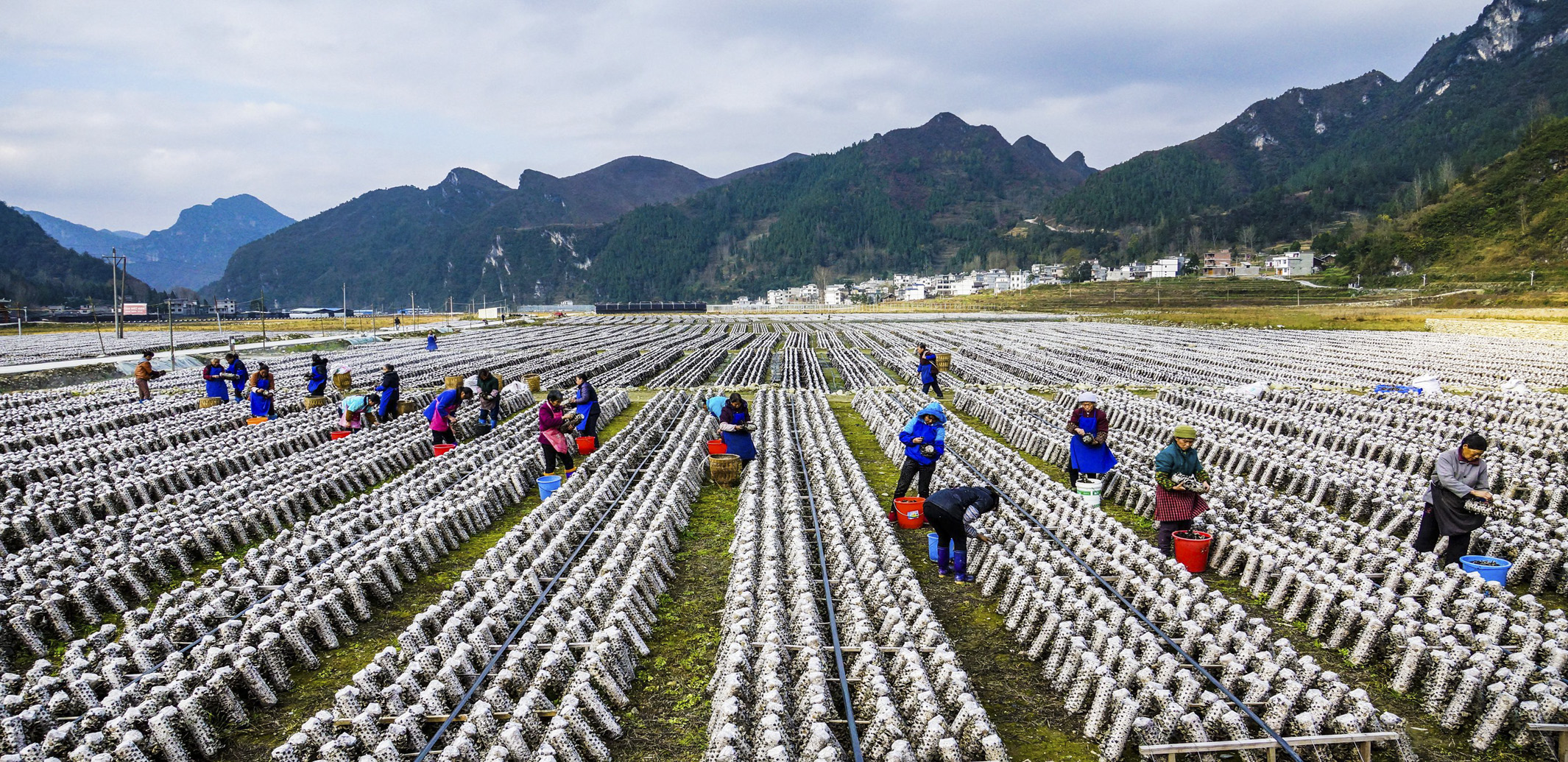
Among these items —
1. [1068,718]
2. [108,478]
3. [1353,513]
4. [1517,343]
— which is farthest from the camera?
[1517,343]

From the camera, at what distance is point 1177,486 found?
9328 mm

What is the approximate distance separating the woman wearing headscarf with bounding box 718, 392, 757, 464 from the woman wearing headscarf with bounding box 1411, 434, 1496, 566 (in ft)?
30.3

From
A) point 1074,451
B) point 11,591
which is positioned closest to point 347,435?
point 11,591

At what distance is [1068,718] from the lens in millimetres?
6605

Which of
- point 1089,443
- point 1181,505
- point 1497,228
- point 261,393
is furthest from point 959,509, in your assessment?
point 1497,228

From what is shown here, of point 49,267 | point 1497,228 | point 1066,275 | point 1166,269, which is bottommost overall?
point 1066,275

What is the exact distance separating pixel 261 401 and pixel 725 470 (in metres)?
12.1

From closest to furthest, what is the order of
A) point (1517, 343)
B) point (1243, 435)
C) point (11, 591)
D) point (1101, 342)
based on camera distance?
point (11, 591), point (1243, 435), point (1517, 343), point (1101, 342)

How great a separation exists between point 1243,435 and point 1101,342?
A: 3150 centimetres

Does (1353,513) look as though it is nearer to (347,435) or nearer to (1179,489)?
(1179,489)

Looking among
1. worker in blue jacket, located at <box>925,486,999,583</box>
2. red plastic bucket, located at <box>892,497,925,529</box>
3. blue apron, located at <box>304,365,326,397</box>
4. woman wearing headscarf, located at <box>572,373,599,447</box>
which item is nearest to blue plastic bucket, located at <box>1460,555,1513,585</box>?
worker in blue jacket, located at <box>925,486,999,583</box>

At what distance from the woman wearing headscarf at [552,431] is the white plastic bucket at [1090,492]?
8183 mm

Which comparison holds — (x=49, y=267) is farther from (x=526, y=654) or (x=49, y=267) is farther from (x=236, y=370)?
(x=526, y=654)

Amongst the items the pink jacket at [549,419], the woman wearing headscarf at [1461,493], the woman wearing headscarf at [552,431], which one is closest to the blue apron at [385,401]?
the woman wearing headscarf at [552,431]
